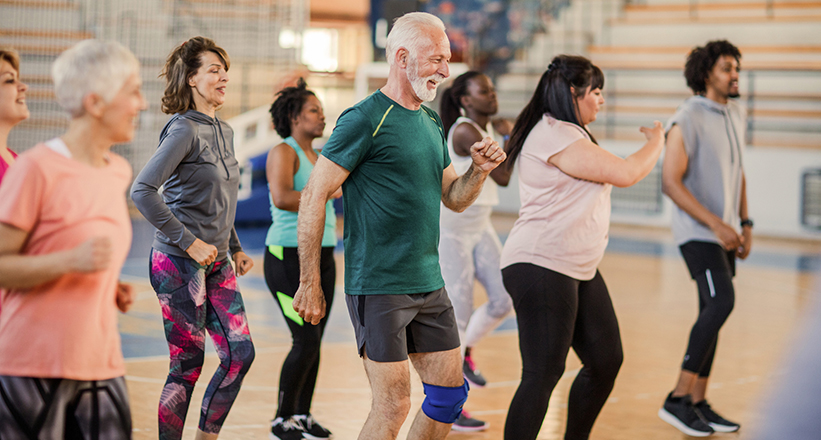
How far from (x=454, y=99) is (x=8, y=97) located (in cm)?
240

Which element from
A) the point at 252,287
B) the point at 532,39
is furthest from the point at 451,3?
the point at 252,287

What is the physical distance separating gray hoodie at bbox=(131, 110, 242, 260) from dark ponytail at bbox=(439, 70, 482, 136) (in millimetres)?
1439

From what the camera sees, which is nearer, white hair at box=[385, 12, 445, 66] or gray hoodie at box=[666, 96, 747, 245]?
white hair at box=[385, 12, 445, 66]

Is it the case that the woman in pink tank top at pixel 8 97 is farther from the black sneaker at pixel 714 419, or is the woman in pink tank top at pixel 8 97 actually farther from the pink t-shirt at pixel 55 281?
the black sneaker at pixel 714 419

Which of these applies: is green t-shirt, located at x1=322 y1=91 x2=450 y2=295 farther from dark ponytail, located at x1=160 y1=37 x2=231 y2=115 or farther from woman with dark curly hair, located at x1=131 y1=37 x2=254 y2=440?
dark ponytail, located at x1=160 y1=37 x2=231 y2=115

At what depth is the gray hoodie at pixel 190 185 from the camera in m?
2.87

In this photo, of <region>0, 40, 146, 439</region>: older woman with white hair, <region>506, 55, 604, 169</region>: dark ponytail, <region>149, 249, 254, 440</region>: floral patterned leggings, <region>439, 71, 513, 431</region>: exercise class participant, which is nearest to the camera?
<region>0, 40, 146, 439</region>: older woman with white hair

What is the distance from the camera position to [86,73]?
1874 mm

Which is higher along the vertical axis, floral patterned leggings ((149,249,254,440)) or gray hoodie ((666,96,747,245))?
gray hoodie ((666,96,747,245))

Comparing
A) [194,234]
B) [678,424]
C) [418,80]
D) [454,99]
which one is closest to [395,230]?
[418,80]

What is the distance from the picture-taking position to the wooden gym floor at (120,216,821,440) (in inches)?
161

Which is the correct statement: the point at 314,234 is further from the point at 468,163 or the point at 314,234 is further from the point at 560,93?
the point at 468,163

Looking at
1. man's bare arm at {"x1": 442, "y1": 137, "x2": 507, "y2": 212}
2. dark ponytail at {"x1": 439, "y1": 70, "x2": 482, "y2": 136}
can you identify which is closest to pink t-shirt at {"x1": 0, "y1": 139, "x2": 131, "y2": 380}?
man's bare arm at {"x1": 442, "y1": 137, "x2": 507, "y2": 212}

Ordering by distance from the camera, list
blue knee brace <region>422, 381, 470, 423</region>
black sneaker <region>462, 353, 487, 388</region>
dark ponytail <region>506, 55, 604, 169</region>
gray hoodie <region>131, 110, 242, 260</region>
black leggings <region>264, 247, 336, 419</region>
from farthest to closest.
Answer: black sneaker <region>462, 353, 487, 388</region> → black leggings <region>264, 247, 336, 419</region> → dark ponytail <region>506, 55, 604, 169</region> → gray hoodie <region>131, 110, 242, 260</region> → blue knee brace <region>422, 381, 470, 423</region>
